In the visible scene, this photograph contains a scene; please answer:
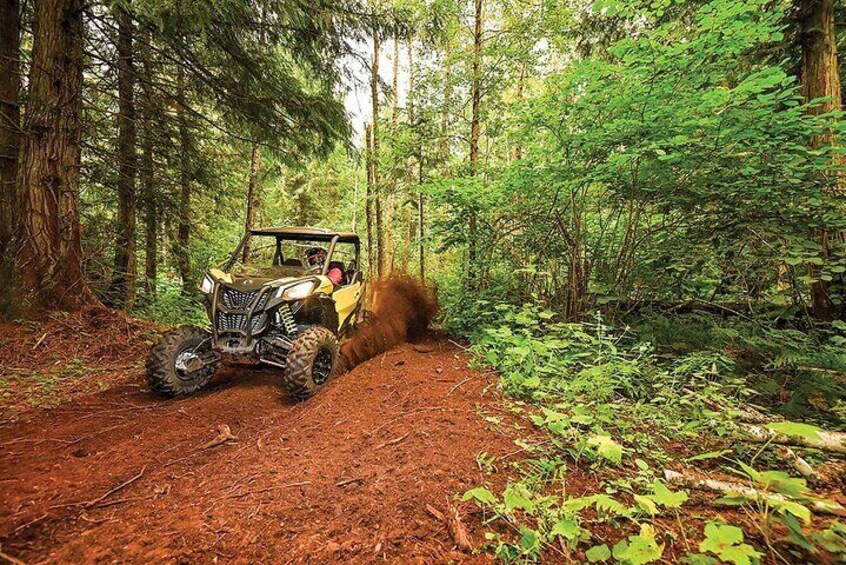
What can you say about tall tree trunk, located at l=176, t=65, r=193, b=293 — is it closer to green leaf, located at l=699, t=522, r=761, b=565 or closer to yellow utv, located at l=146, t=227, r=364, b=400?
yellow utv, located at l=146, t=227, r=364, b=400

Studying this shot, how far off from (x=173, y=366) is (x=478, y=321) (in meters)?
4.90

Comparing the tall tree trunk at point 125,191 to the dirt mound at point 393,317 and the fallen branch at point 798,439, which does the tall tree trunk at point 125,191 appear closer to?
the dirt mound at point 393,317

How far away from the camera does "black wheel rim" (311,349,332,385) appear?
13.6 feet

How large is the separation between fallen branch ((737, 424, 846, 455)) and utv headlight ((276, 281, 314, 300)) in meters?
4.35

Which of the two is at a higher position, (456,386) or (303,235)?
(303,235)

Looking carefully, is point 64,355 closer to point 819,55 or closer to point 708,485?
point 708,485

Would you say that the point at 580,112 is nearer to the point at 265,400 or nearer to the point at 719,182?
the point at 719,182

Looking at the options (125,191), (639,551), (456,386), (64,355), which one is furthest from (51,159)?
(639,551)

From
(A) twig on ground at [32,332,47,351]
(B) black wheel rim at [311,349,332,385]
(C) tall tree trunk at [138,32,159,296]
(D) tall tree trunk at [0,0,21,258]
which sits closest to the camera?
(B) black wheel rim at [311,349,332,385]

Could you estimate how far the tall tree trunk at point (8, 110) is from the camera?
5234 millimetres

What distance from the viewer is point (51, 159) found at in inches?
202

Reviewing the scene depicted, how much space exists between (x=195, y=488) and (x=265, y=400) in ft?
5.37

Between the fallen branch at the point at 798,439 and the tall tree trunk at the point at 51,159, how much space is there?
27.5 ft

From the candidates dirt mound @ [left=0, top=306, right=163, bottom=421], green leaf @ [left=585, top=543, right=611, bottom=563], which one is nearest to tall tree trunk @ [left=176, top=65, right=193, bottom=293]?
dirt mound @ [left=0, top=306, right=163, bottom=421]
